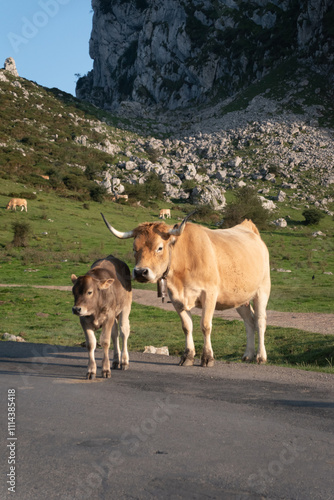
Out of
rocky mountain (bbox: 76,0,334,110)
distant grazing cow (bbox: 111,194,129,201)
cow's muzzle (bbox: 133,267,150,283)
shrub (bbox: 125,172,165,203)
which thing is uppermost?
rocky mountain (bbox: 76,0,334,110)

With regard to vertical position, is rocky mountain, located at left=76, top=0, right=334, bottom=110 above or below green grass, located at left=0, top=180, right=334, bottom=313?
above

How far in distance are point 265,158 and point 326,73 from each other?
35650mm

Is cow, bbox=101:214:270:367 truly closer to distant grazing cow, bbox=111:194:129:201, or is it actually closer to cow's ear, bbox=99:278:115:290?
cow's ear, bbox=99:278:115:290

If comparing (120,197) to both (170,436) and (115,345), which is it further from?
(170,436)

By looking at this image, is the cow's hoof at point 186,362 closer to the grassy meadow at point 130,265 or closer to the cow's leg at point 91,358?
the cow's leg at point 91,358

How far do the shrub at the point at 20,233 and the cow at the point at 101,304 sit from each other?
33655mm

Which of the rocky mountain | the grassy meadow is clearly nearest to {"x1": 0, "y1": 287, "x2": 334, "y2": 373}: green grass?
the grassy meadow

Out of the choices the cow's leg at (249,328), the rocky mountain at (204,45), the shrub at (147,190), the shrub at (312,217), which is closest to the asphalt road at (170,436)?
the cow's leg at (249,328)

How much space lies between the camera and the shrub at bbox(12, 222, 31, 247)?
42.8m

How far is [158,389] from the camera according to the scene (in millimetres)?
8336

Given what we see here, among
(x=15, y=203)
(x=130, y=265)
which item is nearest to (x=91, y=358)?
(x=130, y=265)

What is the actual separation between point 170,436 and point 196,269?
4.97 metres

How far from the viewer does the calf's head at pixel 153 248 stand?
956 cm

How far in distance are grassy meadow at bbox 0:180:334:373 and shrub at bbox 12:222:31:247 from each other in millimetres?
504
